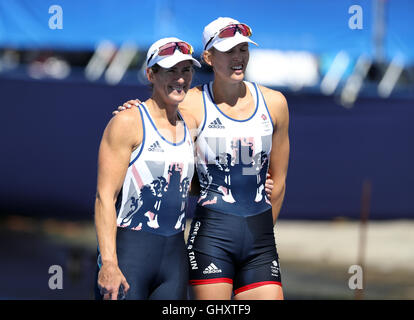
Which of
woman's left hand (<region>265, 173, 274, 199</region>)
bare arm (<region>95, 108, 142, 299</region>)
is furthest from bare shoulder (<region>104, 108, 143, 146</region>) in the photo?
woman's left hand (<region>265, 173, 274, 199</region>)

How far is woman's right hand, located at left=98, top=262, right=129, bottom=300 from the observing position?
4.81m

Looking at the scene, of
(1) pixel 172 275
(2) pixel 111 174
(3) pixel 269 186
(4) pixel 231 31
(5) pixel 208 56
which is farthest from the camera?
(3) pixel 269 186

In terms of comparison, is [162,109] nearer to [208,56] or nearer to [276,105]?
[208,56]

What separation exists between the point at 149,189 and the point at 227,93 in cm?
105

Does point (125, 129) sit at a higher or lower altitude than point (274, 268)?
higher

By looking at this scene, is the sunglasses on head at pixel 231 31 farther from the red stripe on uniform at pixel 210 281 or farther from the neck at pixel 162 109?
the red stripe on uniform at pixel 210 281

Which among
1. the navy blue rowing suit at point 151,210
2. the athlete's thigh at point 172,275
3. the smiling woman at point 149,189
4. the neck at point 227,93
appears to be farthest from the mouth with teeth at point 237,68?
the athlete's thigh at point 172,275

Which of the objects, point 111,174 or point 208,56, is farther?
point 208,56

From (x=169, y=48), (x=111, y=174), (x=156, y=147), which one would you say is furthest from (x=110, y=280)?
(x=169, y=48)

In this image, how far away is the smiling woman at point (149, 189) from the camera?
4.93 meters

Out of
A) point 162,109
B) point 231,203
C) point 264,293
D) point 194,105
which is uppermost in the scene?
point 194,105

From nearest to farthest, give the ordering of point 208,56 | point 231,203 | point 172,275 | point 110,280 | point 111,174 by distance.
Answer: point 110,280 → point 111,174 → point 172,275 → point 231,203 → point 208,56

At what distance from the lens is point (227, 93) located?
572cm
